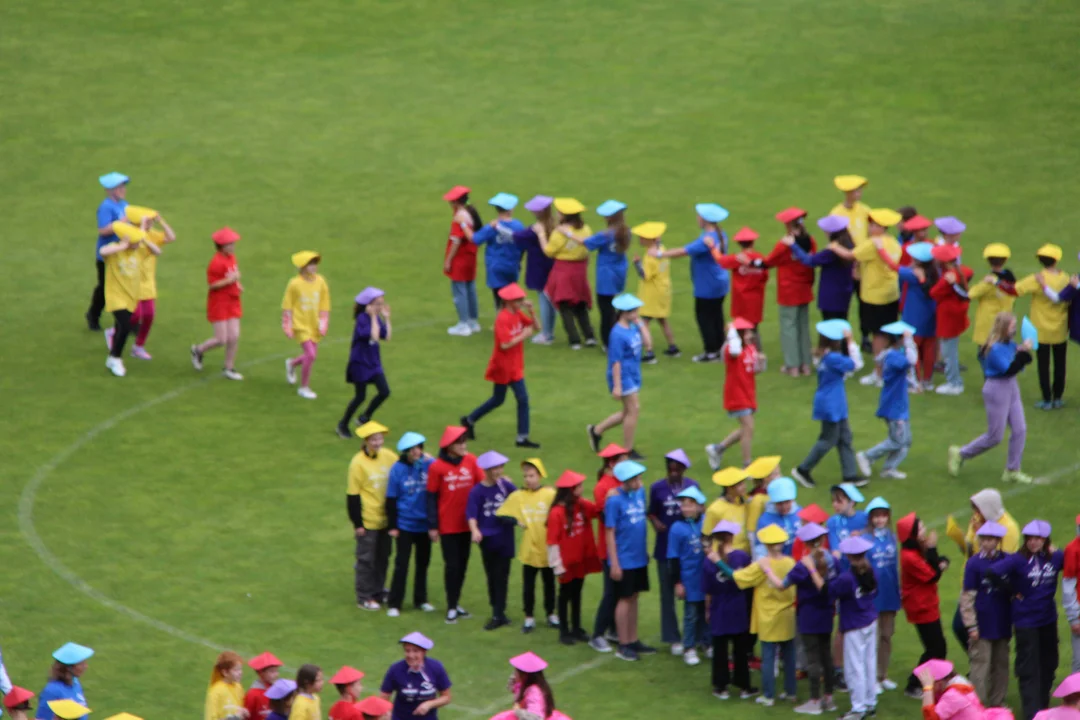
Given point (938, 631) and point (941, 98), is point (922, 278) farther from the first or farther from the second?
point (941, 98)

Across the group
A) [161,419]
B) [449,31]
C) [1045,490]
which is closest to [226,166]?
[449,31]

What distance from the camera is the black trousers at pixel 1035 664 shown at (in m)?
15.2

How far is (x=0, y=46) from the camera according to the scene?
3669 cm

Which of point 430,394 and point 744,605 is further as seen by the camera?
point 430,394

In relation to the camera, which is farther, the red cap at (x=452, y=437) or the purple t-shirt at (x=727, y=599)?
the red cap at (x=452, y=437)

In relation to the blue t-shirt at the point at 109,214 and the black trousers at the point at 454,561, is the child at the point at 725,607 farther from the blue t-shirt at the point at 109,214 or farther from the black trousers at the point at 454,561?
the blue t-shirt at the point at 109,214

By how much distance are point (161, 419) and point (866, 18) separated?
67.8ft

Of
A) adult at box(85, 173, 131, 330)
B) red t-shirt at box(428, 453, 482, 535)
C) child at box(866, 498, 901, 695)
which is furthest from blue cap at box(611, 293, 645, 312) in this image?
adult at box(85, 173, 131, 330)

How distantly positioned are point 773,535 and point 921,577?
1418 millimetres

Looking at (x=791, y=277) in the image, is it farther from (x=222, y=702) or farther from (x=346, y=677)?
(x=222, y=702)

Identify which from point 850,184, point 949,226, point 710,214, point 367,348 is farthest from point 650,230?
point 367,348

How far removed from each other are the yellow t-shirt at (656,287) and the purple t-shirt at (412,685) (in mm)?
10420

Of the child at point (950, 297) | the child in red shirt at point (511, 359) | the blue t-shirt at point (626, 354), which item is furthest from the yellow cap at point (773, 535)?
the child at point (950, 297)

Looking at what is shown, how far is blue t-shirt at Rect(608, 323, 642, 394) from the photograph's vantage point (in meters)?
20.3
